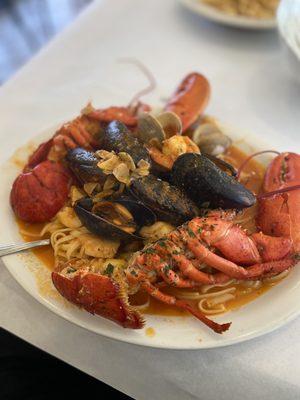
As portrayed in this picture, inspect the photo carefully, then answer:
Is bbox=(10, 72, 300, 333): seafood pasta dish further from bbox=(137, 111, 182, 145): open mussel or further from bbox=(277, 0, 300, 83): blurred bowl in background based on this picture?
bbox=(277, 0, 300, 83): blurred bowl in background

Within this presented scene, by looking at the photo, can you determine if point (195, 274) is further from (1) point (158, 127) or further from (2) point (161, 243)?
(1) point (158, 127)

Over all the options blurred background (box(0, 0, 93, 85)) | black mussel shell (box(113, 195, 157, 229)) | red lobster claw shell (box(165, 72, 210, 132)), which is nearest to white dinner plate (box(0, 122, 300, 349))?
black mussel shell (box(113, 195, 157, 229))

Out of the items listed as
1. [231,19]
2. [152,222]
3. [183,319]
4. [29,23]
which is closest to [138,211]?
[152,222]

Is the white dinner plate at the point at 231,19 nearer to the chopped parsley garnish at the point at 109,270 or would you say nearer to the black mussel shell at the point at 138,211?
the black mussel shell at the point at 138,211

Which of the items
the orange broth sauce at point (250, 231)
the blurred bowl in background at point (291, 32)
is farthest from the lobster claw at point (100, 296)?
the blurred bowl in background at point (291, 32)

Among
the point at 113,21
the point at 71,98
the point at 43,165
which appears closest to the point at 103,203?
the point at 43,165

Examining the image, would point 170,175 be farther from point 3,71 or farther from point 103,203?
point 3,71
